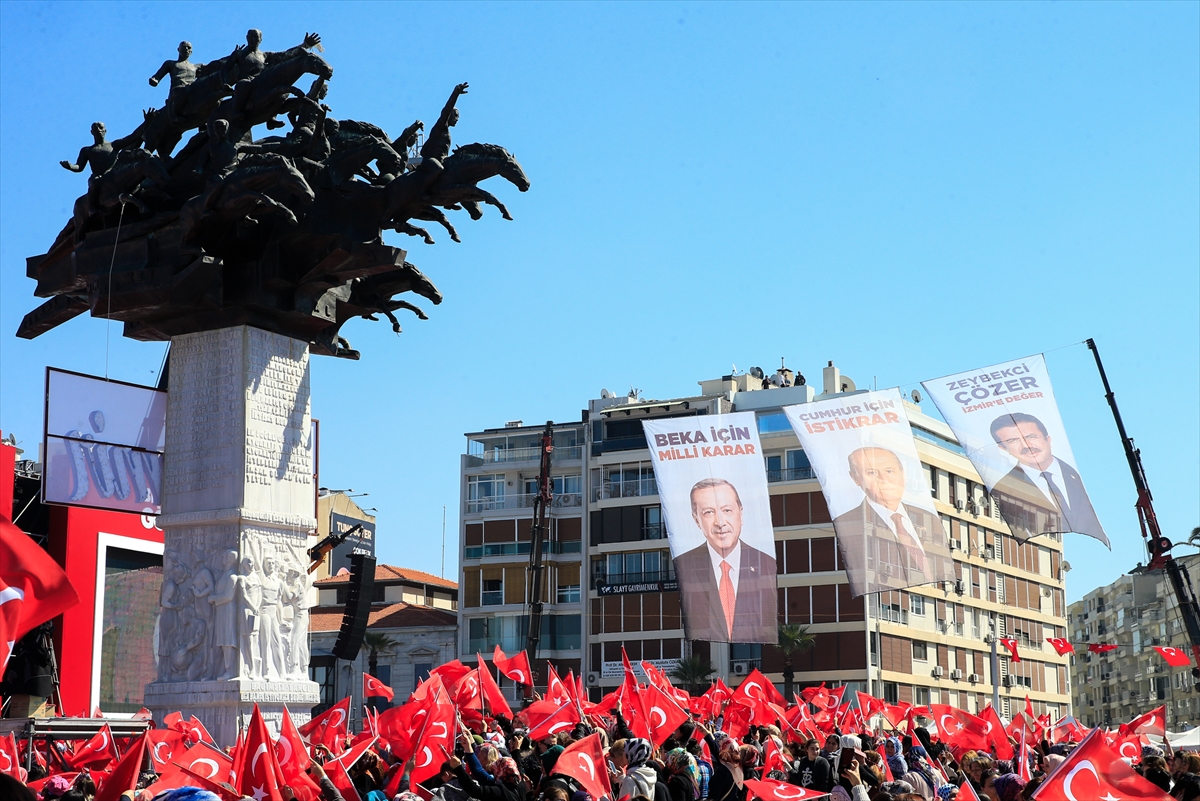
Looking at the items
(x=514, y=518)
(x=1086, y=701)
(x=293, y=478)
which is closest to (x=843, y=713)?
(x=293, y=478)

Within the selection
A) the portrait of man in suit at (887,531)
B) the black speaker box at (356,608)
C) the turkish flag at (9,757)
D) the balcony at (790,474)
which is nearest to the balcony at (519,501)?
the balcony at (790,474)

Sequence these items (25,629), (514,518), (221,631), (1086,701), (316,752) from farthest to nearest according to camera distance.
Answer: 1. (1086,701)
2. (514,518)
3. (221,631)
4. (316,752)
5. (25,629)

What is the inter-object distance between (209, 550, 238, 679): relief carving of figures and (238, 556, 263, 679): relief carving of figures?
0.30 feet

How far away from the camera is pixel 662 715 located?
17.9 meters

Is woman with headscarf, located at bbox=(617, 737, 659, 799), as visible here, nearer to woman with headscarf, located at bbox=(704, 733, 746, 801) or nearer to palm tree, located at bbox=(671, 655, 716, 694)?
woman with headscarf, located at bbox=(704, 733, 746, 801)

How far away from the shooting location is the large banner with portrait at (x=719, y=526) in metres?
27.1

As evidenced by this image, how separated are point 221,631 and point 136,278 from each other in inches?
199

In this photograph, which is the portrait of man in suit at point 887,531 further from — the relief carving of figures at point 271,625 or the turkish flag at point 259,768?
the turkish flag at point 259,768

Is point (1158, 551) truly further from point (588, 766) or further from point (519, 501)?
point (519, 501)

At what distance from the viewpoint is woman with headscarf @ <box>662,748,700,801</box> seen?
11711mm

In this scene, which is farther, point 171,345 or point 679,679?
point 679,679

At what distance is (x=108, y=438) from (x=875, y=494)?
1267 centimetres

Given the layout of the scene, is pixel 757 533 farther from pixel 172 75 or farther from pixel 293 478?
pixel 172 75

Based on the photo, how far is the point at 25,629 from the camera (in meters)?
10.6
